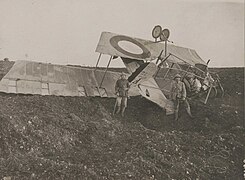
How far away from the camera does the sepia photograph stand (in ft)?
9.67

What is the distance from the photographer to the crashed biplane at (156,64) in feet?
12.7

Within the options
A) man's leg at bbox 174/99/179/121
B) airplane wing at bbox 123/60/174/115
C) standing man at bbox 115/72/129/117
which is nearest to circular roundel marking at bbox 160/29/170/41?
airplane wing at bbox 123/60/174/115

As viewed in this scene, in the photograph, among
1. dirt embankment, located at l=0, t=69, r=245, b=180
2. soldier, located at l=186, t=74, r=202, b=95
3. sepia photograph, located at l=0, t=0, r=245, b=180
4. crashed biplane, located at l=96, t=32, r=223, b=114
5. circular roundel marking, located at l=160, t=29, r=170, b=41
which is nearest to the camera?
dirt embankment, located at l=0, t=69, r=245, b=180

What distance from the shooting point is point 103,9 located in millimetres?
3293

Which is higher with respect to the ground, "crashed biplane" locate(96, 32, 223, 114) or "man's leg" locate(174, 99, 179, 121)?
"crashed biplane" locate(96, 32, 223, 114)

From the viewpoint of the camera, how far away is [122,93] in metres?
3.77

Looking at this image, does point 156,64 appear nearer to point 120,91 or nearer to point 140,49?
point 140,49

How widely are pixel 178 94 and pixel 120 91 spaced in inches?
24.2

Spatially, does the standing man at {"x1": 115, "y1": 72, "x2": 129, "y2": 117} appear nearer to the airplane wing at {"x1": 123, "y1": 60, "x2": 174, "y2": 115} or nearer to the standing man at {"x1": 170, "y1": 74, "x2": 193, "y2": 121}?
the airplane wing at {"x1": 123, "y1": 60, "x2": 174, "y2": 115}

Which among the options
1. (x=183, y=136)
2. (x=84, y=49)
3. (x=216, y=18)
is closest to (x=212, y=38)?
(x=216, y=18)

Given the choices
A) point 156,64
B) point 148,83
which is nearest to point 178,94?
point 148,83

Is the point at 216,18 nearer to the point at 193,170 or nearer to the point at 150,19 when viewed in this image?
the point at 150,19

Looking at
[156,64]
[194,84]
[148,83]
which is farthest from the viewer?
[156,64]

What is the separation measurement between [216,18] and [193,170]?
1.60 meters
